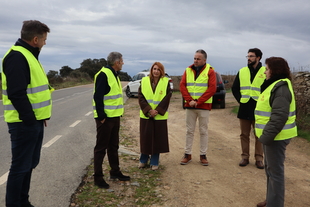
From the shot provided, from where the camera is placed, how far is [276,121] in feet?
11.7

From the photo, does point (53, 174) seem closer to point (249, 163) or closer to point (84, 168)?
point (84, 168)

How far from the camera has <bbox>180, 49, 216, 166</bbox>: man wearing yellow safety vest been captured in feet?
19.2

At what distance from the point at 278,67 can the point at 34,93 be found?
2909 mm

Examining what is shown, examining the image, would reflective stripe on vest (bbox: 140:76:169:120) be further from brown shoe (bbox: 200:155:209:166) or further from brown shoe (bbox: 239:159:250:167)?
brown shoe (bbox: 239:159:250:167)

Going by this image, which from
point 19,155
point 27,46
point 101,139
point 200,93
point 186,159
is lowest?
point 186,159

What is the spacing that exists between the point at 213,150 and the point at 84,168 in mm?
3048

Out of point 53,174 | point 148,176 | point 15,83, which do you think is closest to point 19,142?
point 15,83

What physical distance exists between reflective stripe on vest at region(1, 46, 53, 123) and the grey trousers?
2734 millimetres

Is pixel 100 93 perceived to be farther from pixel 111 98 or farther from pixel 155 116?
pixel 155 116

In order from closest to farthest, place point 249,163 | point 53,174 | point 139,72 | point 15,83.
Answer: point 15,83 → point 53,174 → point 249,163 → point 139,72

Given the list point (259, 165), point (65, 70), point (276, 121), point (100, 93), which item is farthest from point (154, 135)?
point (65, 70)

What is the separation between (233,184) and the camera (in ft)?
16.2

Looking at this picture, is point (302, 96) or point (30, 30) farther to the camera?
point (302, 96)

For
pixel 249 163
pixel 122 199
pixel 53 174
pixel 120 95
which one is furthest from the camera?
pixel 249 163
